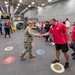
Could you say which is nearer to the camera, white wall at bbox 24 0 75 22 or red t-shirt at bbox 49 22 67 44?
red t-shirt at bbox 49 22 67 44

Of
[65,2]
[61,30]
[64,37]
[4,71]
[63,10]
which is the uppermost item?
[65,2]

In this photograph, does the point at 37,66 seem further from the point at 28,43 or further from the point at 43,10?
the point at 43,10

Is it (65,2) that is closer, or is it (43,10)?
(65,2)

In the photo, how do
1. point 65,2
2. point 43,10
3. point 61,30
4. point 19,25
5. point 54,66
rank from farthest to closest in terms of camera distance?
point 19,25
point 43,10
point 65,2
point 54,66
point 61,30

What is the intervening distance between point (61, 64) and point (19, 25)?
680 inches

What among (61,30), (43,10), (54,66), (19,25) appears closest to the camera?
(61,30)

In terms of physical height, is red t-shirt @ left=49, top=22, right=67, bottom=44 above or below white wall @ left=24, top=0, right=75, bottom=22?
below

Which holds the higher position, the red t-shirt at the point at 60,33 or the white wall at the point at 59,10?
the white wall at the point at 59,10

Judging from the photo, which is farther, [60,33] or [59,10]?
[59,10]

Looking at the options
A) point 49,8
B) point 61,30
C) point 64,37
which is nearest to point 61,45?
point 64,37

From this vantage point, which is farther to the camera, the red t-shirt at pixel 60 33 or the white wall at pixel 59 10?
the white wall at pixel 59 10

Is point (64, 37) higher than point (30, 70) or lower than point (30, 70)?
higher

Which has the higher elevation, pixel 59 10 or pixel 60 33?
pixel 59 10

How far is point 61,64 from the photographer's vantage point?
378 centimetres
